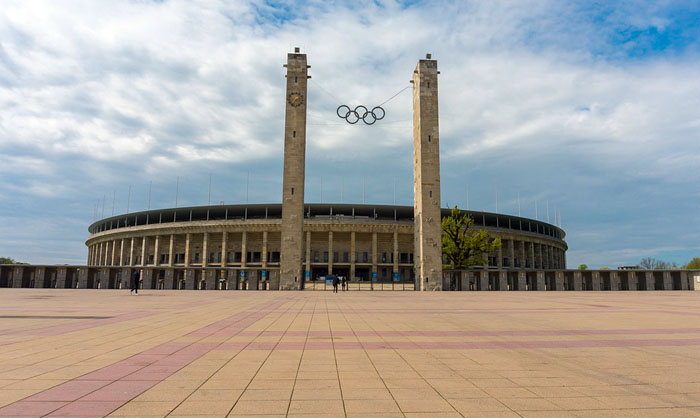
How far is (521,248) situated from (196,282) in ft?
222

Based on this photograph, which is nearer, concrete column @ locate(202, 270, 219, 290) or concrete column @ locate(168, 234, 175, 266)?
concrete column @ locate(202, 270, 219, 290)

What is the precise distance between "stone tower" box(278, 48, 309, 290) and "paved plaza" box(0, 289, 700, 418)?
3092 cm

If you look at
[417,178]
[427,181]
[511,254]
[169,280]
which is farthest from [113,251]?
[511,254]

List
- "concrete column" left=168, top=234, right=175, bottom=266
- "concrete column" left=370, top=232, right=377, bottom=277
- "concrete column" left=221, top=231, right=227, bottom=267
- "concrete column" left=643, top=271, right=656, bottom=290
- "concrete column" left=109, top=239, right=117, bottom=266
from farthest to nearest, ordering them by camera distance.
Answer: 1. "concrete column" left=109, top=239, right=117, bottom=266
2. "concrete column" left=168, top=234, right=175, bottom=266
3. "concrete column" left=221, top=231, right=227, bottom=267
4. "concrete column" left=370, top=232, right=377, bottom=277
5. "concrete column" left=643, top=271, right=656, bottom=290

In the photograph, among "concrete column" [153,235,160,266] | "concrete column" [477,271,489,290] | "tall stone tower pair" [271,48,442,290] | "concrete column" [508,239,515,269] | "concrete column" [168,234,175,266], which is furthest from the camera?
"concrete column" [508,239,515,269]

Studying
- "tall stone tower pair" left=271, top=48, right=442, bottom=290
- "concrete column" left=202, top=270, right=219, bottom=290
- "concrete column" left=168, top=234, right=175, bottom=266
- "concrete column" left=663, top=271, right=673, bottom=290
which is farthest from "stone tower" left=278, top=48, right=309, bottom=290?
"concrete column" left=168, top=234, right=175, bottom=266

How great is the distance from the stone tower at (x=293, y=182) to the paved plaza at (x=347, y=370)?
1217 inches

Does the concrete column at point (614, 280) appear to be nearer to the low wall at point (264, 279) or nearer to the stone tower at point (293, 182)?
the low wall at point (264, 279)

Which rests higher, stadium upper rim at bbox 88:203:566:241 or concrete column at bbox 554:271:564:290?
stadium upper rim at bbox 88:203:566:241

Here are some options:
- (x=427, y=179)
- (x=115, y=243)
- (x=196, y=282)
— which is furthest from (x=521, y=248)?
(x=115, y=243)

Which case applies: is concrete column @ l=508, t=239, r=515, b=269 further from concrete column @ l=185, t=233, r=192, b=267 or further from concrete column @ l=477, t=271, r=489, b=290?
concrete column @ l=185, t=233, r=192, b=267

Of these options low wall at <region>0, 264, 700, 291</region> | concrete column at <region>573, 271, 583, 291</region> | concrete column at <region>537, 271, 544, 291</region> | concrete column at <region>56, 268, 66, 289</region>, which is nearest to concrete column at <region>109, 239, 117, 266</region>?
low wall at <region>0, 264, 700, 291</region>

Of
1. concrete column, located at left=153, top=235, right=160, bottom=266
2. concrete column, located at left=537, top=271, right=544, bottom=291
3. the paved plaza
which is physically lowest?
the paved plaza

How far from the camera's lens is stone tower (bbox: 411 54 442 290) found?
4497cm
